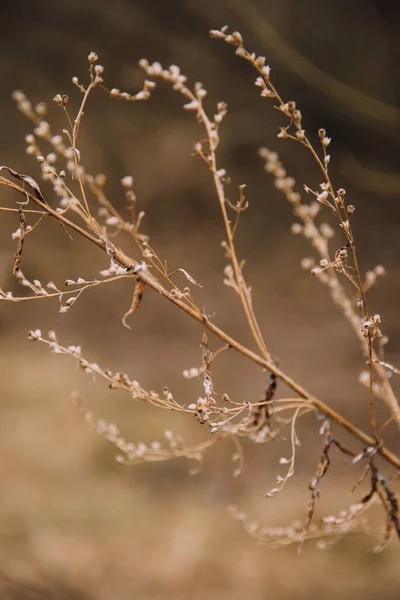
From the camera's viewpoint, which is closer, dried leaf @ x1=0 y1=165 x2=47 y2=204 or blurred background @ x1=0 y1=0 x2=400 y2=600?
dried leaf @ x1=0 y1=165 x2=47 y2=204

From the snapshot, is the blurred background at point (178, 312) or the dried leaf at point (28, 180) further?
the blurred background at point (178, 312)

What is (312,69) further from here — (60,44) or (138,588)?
(138,588)

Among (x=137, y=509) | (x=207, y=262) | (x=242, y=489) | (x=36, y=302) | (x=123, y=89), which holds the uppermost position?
(x=123, y=89)

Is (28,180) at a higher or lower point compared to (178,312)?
lower

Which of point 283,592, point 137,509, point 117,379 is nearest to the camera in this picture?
point 117,379

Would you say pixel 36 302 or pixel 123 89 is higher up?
pixel 123 89

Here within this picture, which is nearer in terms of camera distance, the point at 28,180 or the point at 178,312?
the point at 28,180

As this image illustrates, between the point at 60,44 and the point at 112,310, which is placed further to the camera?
the point at 112,310

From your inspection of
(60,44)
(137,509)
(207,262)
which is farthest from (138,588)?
(60,44)
